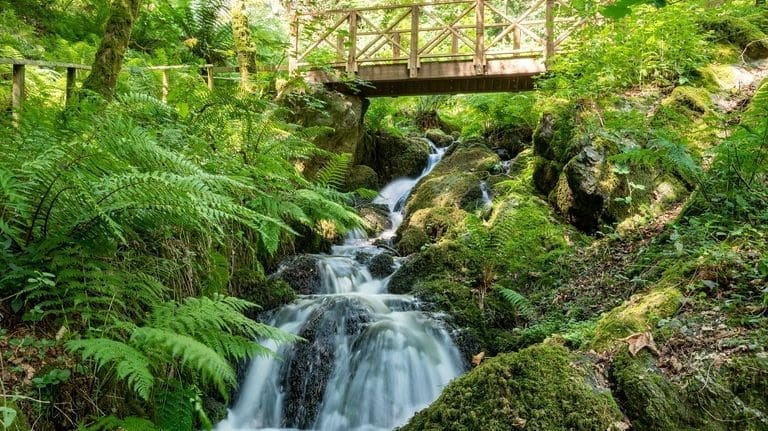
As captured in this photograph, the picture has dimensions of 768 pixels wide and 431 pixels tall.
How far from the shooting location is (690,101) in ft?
21.2

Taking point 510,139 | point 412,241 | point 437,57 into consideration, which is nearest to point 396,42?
point 437,57

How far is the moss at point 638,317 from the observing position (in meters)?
3.45

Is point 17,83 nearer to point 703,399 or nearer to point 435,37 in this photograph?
point 703,399

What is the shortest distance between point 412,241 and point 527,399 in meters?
5.19

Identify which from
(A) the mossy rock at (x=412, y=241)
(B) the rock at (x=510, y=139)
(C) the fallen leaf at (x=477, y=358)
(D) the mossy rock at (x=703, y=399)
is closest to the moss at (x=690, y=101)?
(A) the mossy rock at (x=412, y=241)

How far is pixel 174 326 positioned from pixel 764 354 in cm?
315

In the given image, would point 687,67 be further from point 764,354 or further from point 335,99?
point 335,99

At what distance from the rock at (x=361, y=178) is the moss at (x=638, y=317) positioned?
298 inches

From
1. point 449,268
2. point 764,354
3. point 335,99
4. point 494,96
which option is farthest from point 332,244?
point 764,354

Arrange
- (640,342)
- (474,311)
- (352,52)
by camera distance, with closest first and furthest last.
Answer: (640,342)
(474,311)
(352,52)

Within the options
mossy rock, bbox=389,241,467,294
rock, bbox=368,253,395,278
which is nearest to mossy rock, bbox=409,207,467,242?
mossy rock, bbox=389,241,467,294

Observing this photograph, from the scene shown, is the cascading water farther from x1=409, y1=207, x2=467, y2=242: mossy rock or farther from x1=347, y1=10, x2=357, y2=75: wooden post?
x1=347, y1=10, x2=357, y2=75: wooden post

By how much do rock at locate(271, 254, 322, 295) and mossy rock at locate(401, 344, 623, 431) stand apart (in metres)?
3.58

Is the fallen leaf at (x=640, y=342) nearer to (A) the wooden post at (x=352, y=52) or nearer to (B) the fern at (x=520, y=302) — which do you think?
(B) the fern at (x=520, y=302)
